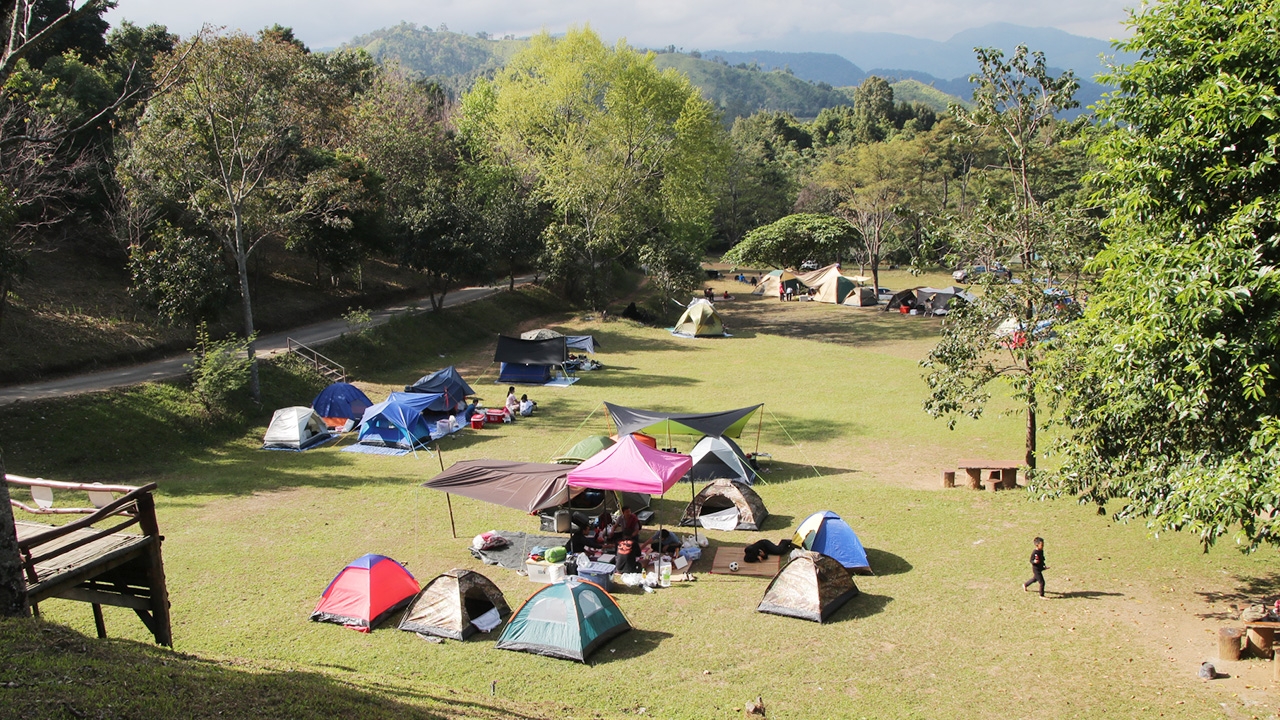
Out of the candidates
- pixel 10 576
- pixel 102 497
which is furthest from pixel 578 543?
pixel 10 576

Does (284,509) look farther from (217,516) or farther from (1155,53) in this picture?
(1155,53)

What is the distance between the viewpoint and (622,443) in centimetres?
1459

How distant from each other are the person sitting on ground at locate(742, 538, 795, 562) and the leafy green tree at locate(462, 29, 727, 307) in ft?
93.7

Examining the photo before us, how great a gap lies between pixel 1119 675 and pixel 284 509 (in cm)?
1452

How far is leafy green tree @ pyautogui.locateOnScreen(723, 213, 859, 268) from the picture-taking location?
53406mm

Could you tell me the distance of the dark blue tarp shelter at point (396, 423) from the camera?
21.4 m

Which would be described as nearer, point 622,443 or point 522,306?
point 622,443

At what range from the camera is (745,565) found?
13.5 metres

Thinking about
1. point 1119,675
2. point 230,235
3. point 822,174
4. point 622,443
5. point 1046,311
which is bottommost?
point 1119,675

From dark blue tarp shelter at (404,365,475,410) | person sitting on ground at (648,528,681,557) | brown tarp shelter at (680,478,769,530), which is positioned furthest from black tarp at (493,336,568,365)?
person sitting on ground at (648,528,681,557)

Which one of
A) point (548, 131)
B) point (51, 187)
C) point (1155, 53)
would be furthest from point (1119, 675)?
point (548, 131)

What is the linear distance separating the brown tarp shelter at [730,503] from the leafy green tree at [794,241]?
3902cm

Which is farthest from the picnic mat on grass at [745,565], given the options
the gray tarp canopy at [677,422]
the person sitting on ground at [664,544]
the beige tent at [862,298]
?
the beige tent at [862,298]

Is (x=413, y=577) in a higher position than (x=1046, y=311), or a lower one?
lower
